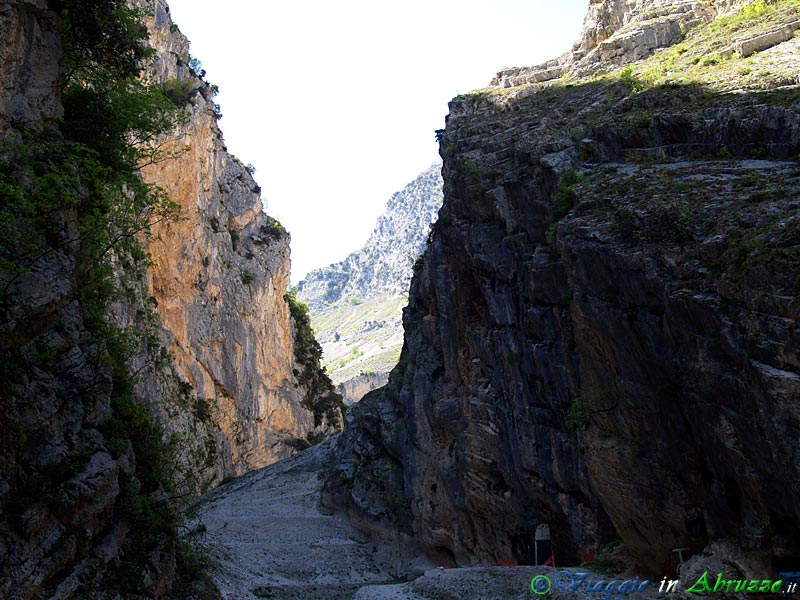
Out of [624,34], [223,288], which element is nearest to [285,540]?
[223,288]

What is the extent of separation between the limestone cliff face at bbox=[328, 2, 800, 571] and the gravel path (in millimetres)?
3728

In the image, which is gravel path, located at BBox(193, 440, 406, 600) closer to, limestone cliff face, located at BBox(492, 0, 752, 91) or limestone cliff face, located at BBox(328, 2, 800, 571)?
limestone cliff face, located at BBox(328, 2, 800, 571)

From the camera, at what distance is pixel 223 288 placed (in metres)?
60.2

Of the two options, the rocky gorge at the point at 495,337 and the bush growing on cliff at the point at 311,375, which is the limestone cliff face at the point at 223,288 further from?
the rocky gorge at the point at 495,337

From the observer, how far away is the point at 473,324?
35344mm

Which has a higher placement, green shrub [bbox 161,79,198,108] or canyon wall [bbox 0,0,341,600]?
green shrub [bbox 161,79,198,108]

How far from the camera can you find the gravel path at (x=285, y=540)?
30439mm

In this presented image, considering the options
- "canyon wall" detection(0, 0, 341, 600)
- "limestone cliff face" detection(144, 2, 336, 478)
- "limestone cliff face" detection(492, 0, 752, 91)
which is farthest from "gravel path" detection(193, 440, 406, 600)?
"limestone cliff face" detection(492, 0, 752, 91)

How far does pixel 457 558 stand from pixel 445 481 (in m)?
3.87

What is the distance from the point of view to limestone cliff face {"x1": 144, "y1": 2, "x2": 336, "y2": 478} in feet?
166

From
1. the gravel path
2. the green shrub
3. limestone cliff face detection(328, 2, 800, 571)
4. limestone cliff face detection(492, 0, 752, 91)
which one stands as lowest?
the gravel path

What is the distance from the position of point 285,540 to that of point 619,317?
28450 millimetres

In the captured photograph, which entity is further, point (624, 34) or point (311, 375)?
point (311, 375)

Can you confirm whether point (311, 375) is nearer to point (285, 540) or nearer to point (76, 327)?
point (285, 540)
